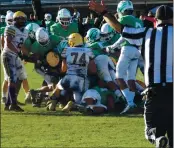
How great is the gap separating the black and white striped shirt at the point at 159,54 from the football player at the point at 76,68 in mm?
4255

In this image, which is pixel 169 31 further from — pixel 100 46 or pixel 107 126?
pixel 100 46

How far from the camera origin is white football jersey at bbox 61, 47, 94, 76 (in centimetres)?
1027

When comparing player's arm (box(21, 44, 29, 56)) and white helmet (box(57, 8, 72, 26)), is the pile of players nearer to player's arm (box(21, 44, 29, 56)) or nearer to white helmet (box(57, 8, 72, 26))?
player's arm (box(21, 44, 29, 56))

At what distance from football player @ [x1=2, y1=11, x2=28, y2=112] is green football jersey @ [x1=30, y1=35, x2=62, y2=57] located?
37 cm

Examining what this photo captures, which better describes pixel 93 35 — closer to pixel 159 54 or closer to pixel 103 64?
pixel 103 64

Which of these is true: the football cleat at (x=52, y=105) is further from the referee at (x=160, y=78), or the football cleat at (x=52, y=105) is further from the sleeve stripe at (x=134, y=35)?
the referee at (x=160, y=78)

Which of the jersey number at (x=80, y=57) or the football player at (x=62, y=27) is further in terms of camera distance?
the football player at (x=62, y=27)

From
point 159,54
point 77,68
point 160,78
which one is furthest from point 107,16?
point 77,68

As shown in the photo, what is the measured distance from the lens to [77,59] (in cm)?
1028

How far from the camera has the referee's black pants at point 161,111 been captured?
5.95 m

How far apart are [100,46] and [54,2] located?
72.7 ft

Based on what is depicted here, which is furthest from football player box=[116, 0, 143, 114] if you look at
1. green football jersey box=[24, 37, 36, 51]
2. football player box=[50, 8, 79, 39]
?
football player box=[50, 8, 79, 39]

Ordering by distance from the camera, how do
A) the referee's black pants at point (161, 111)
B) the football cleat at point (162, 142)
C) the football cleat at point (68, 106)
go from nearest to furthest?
the football cleat at point (162, 142) → the referee's black pants at point (161, 111) → the football cleat at point (68, 106)

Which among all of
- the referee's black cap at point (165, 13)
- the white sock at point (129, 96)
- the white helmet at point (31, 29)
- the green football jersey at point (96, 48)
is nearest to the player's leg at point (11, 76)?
the green football jersey at point (96, 48)
